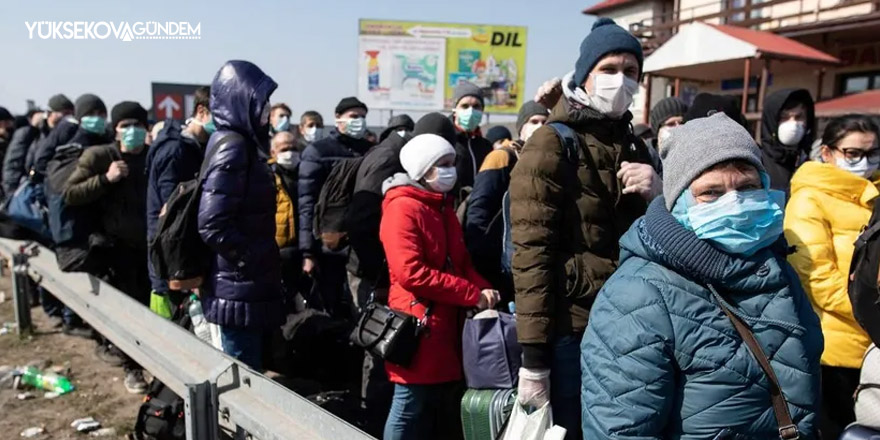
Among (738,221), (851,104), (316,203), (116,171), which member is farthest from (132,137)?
(851,104)

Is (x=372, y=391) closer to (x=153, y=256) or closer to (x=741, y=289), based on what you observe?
(x=153, y=256)

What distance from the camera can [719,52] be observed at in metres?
15.4

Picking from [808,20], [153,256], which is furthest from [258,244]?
[808,20]

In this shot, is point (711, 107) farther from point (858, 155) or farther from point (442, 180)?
point (442, 180)

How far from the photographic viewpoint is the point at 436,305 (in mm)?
3078

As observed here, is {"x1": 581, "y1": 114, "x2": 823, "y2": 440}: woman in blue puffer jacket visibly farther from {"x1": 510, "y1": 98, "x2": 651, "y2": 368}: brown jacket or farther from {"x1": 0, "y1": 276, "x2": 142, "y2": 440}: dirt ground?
{"x1": 0, "y1": 276, "x2": 142, "y2": 440}: dirt ground

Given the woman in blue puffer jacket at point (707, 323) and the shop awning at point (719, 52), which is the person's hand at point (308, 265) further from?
the shop awning at point (719, 52)

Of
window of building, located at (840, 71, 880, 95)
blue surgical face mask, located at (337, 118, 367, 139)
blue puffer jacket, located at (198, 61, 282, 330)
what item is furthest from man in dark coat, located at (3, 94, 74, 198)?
window of building, located at (840, 71, 880, 95)

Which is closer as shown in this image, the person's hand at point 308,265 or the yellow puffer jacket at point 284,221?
the person's hand at point 308,265

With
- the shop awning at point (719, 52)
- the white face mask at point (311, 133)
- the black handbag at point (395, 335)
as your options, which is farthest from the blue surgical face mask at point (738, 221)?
the shop awning at point (719, 52)

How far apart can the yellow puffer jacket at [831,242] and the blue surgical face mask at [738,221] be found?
1.14 metres

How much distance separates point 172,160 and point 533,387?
293 cm

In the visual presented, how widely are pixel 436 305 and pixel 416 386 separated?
0.39 m

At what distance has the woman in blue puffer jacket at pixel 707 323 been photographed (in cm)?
167
